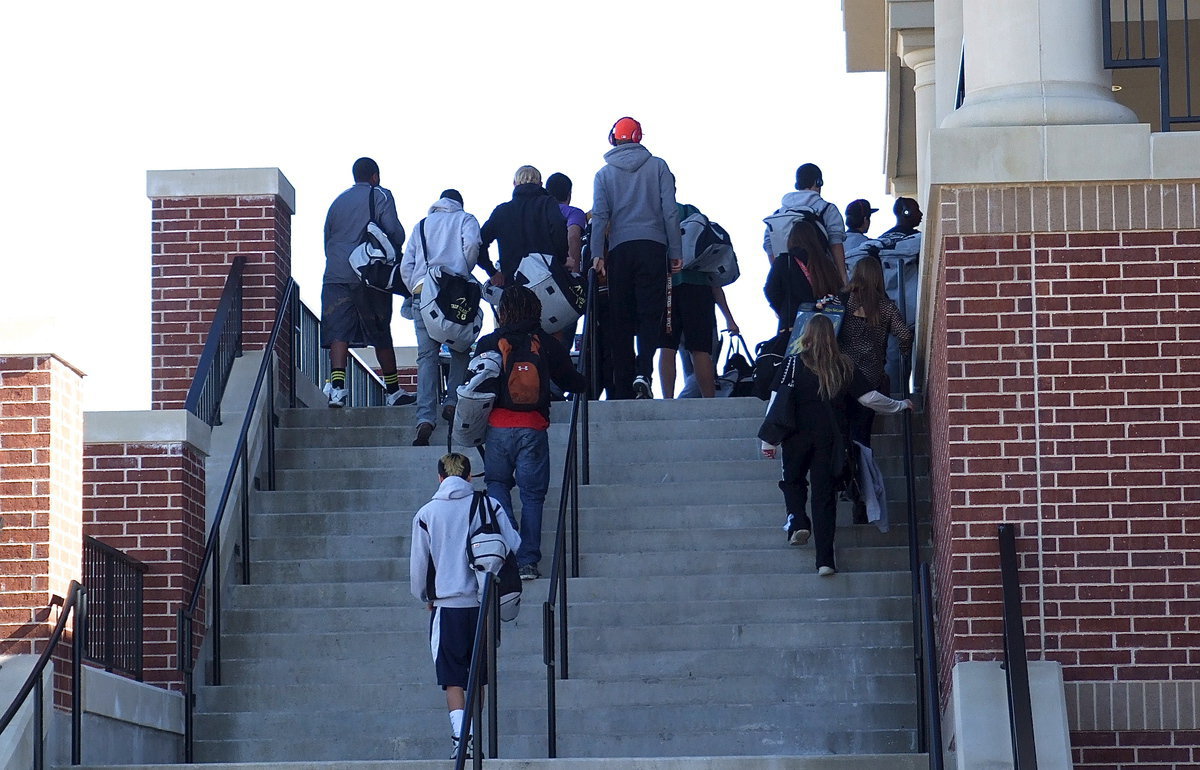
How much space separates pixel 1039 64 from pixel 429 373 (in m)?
5.06

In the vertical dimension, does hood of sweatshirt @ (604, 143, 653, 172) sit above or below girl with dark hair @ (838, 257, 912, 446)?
above

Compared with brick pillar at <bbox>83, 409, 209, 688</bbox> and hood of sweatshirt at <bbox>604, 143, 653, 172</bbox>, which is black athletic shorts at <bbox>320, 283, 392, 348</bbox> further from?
brick pillar at <bbox>83, 409, 209, 688</bbox>

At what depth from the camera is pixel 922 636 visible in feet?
30.5

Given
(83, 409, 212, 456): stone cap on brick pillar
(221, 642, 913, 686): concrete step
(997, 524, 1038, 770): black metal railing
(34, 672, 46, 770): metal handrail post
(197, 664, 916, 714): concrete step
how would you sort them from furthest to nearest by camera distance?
(83, 409, 212, 456): stone cap on brick pillar → (221, 642, 913, 686): concrete step → (197, 664, 916, 714): concrete step → (34, 672, 46, 770): metal handrail post → (997, 524, 1038, 770): black metal railing

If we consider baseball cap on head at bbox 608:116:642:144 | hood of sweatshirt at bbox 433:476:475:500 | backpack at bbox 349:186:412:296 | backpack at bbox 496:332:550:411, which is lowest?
hood of sweatshirt at bbox 433:476:475:500

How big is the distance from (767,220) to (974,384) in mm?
5235

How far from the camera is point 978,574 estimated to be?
8.45 metres

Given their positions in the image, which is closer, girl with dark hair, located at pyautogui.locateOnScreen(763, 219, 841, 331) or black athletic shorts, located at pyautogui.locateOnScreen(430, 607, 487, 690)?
black athletic shorts, located at pyautogui.locateOnScreen(430, 607, 487, 690)

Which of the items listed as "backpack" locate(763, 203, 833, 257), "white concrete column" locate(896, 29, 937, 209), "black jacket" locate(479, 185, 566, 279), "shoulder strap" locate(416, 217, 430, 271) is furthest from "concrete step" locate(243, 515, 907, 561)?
"white concrete column" locate(896, 29, 937, 209)

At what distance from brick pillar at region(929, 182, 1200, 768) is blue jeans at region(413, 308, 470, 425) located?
4.57 metres

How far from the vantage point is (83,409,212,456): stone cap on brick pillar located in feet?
36.0

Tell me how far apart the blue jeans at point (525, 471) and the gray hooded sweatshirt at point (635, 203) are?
2.64 meters

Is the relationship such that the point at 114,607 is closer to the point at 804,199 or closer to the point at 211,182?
the point at 211,182

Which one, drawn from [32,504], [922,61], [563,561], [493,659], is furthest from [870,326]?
[922,61]
